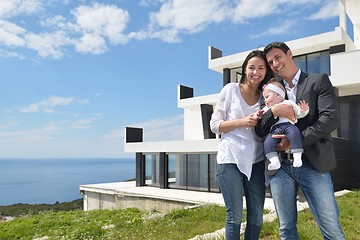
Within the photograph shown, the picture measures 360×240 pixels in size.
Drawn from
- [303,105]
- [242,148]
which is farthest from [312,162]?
[242,148]

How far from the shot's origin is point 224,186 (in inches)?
105

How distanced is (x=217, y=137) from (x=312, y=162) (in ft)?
45.1

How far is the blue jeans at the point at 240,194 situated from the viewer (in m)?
2.60

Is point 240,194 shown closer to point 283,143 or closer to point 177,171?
point 283,143

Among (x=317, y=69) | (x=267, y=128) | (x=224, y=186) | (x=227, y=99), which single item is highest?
(x=317, y=69)

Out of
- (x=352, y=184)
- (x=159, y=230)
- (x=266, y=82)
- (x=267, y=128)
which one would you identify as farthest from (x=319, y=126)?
(x=352, y=184)

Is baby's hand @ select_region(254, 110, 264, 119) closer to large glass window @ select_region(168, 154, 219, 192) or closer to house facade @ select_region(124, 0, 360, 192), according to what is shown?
house facade @ select_region(124, 0, 360, 192)

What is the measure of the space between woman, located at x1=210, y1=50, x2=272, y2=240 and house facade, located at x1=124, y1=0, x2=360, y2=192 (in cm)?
1051

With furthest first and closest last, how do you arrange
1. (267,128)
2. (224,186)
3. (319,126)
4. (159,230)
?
(159,230)
(224,186)
(267,128)
(319,126)

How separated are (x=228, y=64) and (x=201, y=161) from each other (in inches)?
208

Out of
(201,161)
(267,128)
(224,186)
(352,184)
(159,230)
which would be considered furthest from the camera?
(201,161)

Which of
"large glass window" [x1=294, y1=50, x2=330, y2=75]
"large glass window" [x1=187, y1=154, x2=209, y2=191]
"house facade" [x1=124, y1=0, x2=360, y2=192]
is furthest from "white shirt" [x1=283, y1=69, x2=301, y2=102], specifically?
"large glass window" [x1=187, y1=154, x2=209, y2=191]

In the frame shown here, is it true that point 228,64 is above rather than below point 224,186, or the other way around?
above

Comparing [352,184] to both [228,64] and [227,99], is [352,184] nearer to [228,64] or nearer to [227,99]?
[228,64]
